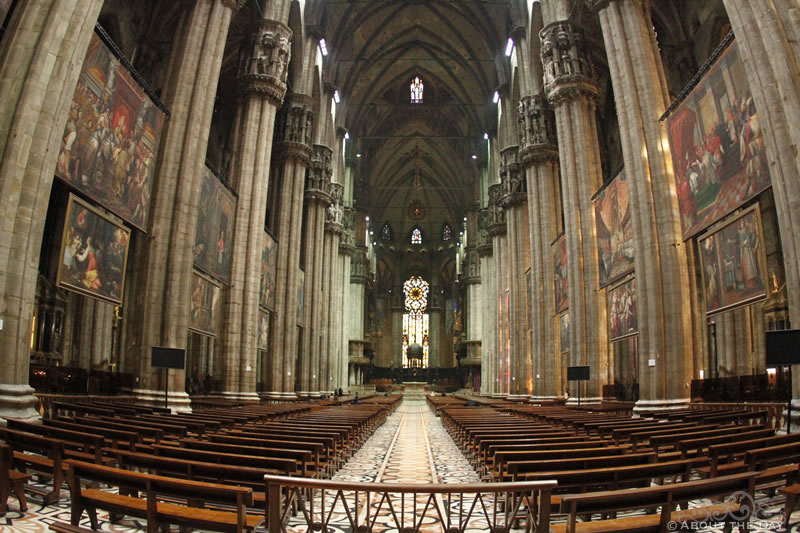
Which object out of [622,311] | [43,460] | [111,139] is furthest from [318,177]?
[43,460]

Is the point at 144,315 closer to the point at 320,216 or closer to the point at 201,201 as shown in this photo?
the point at 201,201

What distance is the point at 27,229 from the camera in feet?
32.1

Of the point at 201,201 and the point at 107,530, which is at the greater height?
the point at 201,201

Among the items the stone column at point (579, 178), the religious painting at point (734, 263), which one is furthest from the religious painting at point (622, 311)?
the religious painting at point (734, 263)

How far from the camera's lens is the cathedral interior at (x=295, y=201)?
10.6m

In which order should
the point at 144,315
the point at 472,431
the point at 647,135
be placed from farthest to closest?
the point at 647,135
the point at 144,315
the point at 472,431

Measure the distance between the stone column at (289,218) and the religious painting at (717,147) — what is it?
2038cm

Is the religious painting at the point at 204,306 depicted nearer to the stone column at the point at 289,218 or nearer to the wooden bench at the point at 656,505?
the stone column at the point at 289,218

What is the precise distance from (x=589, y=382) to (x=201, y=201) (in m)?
→ 16.4

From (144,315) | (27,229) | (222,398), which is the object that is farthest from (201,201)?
(27,229)

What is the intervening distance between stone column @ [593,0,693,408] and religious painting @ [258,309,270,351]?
55.8 ft

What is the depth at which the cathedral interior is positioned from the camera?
34.7ft

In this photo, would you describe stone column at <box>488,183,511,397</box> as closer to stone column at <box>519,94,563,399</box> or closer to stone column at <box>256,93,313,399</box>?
stone column at <box>519,94,563,399</box>

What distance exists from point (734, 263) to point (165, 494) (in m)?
13.4
